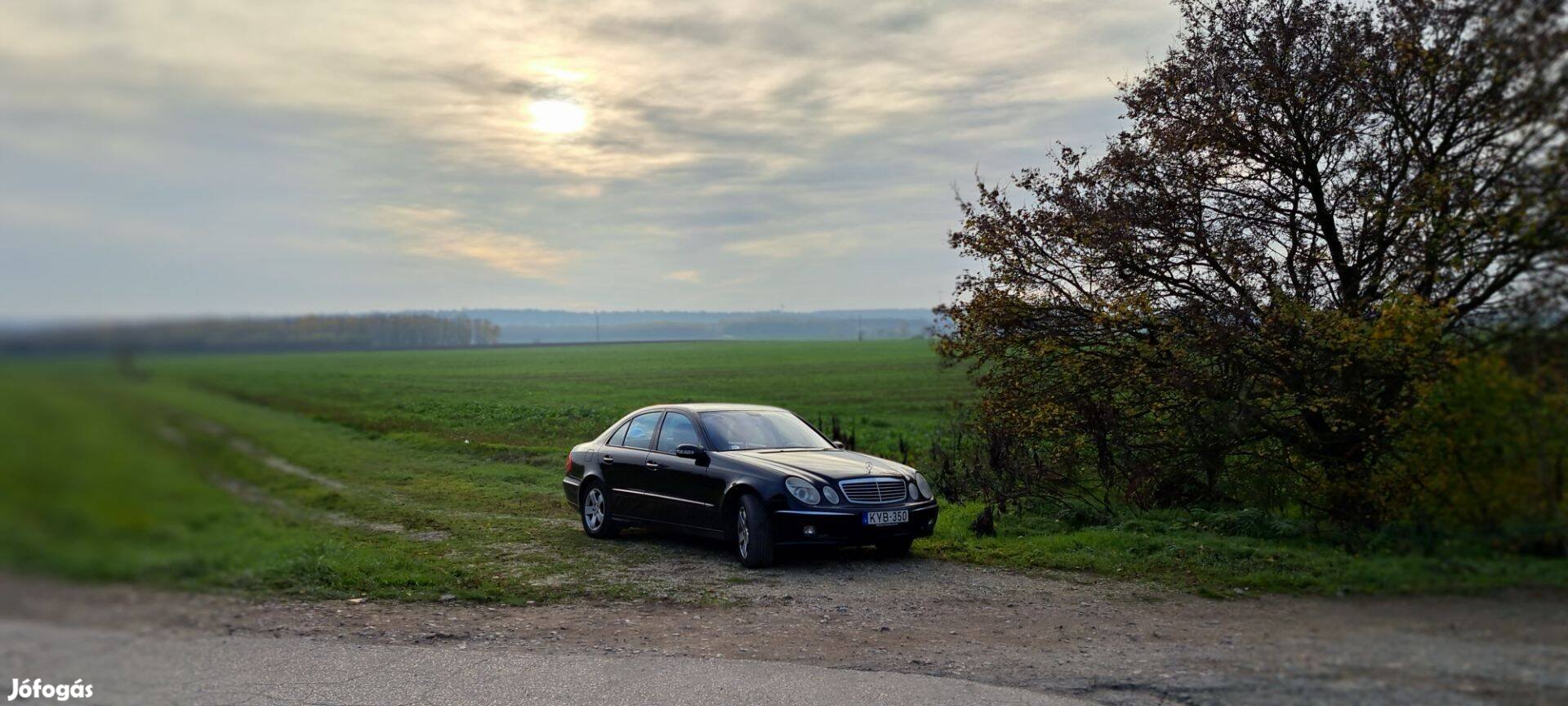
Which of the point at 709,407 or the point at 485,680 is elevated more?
the point at 709,407

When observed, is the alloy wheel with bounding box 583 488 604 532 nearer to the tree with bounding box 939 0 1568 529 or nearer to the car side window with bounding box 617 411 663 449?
the car side window with bounding box 617 411 663 449

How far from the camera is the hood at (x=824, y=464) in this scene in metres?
10.1

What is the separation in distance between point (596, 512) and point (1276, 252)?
861 centimetres

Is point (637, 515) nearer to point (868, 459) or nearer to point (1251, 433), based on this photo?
point (868, 459)

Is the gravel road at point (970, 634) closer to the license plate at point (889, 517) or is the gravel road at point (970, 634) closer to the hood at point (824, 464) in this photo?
the license plate at point (889, 517)

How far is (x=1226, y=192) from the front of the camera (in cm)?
1229

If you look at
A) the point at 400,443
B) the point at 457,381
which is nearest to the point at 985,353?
the point at 400,443

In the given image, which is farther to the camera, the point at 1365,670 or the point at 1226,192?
the point at 1226,192

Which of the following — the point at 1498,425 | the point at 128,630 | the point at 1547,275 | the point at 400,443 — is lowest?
the point at 400,443

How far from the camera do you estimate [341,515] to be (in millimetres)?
7426

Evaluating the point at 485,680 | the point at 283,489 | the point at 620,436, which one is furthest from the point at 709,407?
the point at 283,489

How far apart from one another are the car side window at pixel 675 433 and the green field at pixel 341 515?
3.83 ft

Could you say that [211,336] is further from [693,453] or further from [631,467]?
[631,467]

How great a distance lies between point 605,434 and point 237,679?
22.1 ft
